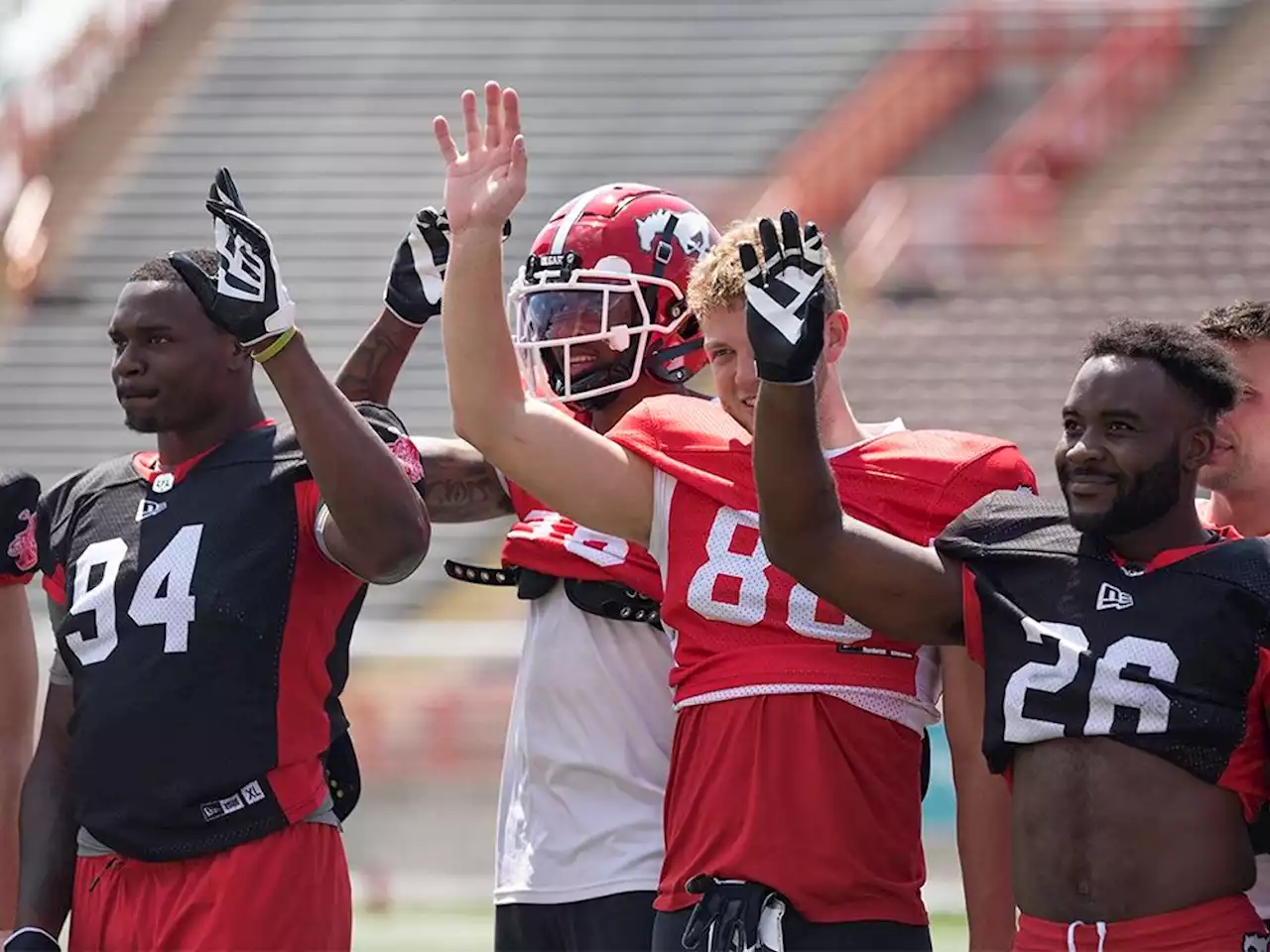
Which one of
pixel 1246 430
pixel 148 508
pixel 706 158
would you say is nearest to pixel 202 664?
pixel 148 508

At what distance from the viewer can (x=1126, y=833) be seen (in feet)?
9.49

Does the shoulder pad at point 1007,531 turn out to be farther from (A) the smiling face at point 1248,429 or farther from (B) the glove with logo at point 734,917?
(B) the glove with logo at point 734,917

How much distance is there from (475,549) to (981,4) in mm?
6141

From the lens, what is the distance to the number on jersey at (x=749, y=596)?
3156mm

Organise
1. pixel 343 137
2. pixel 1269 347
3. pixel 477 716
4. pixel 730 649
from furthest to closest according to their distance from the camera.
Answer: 1. pixel 343 137
2. pixel 477 716
3. pixel 1269 347
4. pixel 730 649

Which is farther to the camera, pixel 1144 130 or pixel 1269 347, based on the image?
pixel 1144 130

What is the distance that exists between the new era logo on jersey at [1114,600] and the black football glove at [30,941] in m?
1.68

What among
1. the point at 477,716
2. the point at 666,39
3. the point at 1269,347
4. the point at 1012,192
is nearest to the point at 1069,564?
the point at 1269,347

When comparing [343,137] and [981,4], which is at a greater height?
[981,4]

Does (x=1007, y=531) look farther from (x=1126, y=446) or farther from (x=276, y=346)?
(x=276, y=346)

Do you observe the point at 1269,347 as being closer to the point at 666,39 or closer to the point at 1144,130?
the point at 1144,130

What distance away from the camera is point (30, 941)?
330 centimetres

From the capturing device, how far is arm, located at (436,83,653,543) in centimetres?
314

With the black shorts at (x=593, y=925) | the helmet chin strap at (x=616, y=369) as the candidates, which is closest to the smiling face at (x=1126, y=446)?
the helmet chin strap at (x=616, y=369)
